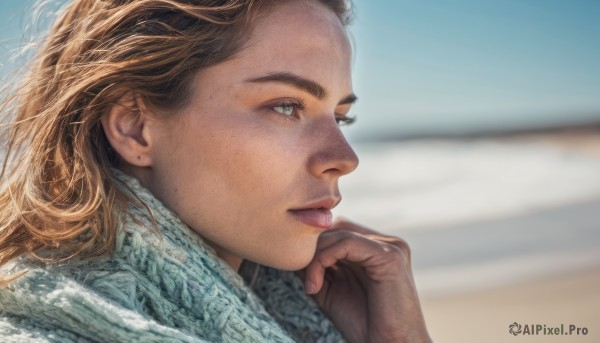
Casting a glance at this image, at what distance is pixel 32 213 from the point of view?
1853 millimetres

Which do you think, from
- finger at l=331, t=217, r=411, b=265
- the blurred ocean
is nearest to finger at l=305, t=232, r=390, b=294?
finger at l=331, t=217, r=411, b=265

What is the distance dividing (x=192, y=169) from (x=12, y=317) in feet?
1.97

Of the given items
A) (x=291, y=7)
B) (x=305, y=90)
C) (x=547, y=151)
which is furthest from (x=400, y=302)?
(x=547, y=151)

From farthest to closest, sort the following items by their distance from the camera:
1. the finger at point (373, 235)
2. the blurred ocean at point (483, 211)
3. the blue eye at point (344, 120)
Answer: the blurred ocean at point (483, 211)
the finger at point (373, 235)
the blue eye at point (344, 120)

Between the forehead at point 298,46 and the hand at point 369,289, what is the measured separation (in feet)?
1.99

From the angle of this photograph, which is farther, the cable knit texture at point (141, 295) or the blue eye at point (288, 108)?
the blue eye at point (288, 108)

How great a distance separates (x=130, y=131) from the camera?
201cm

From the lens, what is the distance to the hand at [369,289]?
238 centimetres

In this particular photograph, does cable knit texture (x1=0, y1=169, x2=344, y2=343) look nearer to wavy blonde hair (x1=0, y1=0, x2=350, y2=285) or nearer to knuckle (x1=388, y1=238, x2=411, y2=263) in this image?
wavy blonde hair (x1=0, y1=0, x2=350, y2=285)

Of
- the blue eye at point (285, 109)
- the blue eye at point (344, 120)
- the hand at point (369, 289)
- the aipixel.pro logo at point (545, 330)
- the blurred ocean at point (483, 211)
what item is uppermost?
the blurred ocean at point (483, 211)

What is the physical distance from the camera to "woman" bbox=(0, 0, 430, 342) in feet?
5.91

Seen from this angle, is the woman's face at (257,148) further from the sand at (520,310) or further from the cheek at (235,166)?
the sand at (520,310)

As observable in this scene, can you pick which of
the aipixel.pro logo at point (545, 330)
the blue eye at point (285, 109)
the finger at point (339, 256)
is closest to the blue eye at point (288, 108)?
the blue eye at point (285, 109)

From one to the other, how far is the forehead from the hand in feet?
1.99
